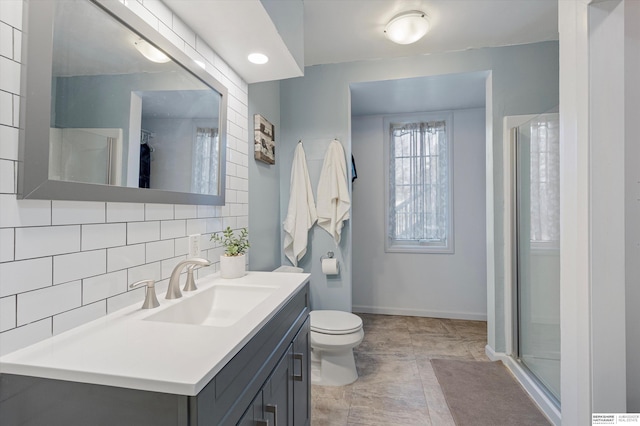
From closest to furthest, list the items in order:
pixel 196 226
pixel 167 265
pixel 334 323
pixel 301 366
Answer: pixel 167 265 → pixel 301 366 → pixel 196 226 → pixel 334 323

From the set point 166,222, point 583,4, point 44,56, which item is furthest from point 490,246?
point 44,56

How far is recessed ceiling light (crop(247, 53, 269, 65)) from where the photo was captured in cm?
160

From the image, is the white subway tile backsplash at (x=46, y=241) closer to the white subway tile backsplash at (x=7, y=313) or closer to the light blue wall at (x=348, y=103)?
the white subway tile backsplash at (x=7, y=313)

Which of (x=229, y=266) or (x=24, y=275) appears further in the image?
(x=229, y=266)

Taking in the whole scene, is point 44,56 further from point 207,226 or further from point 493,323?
point 493,323

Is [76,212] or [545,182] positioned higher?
[545,182]

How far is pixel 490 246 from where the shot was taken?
94.0 inches

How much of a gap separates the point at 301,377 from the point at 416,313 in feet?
7.80

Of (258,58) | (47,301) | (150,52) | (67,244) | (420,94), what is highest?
(420,94)

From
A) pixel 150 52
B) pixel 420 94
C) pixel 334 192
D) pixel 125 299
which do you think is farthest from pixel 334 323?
pixel 420 94

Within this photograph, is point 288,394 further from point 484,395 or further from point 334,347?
point 484,395

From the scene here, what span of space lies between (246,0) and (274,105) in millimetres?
1347

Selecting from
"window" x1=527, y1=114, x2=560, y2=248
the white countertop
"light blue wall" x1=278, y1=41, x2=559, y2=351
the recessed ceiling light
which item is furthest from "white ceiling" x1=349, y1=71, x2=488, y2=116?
the white countertop

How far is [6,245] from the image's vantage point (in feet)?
2.18
